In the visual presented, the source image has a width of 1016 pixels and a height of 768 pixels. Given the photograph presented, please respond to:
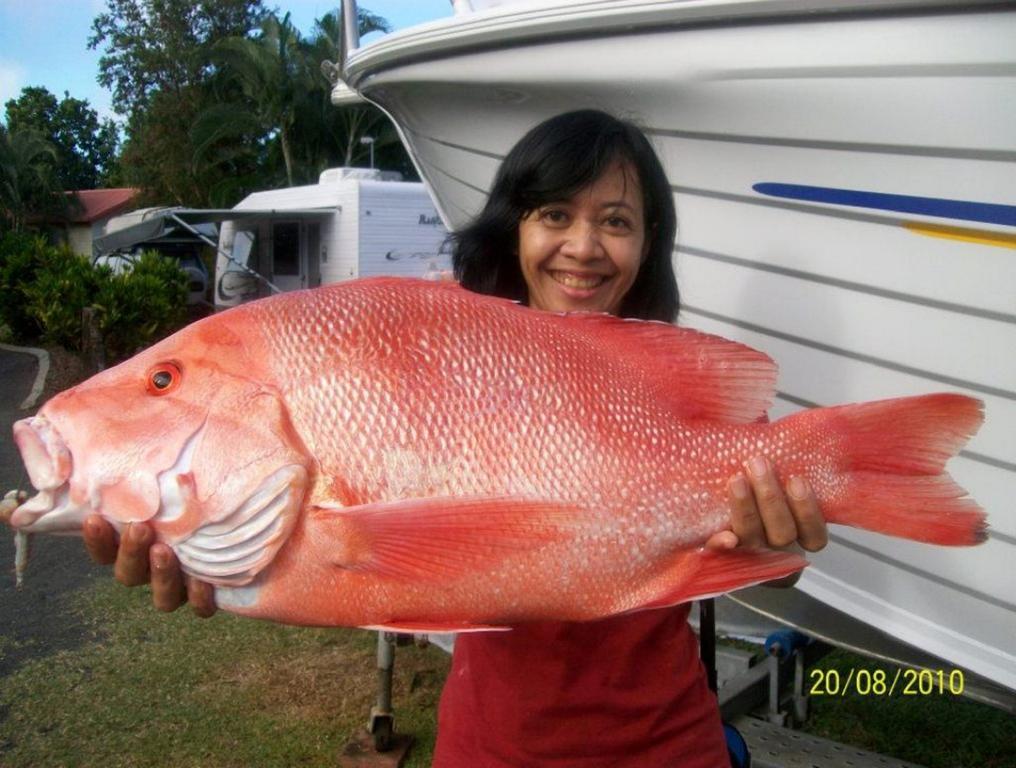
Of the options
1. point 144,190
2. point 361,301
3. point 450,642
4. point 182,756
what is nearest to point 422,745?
point 450,642

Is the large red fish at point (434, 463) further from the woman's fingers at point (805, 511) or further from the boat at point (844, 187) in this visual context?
the boat at point (844, 187)

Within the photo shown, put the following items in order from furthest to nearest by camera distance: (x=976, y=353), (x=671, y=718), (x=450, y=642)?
Result: (x=450, y=642) → (x=976, y=353) → (x=671, y=718)

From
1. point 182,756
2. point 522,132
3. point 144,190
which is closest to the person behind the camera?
point 522,132

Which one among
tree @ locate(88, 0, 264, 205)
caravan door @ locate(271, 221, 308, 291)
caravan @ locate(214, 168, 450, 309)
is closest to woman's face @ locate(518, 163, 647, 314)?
caravan @ locate(214, 168, 450, 309)

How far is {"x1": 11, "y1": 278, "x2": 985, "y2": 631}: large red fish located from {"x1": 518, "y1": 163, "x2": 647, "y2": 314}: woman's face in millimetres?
340

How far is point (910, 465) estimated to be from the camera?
1.35m

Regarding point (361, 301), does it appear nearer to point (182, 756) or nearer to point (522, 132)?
point (522, 132)

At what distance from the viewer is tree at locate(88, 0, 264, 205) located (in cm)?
3069

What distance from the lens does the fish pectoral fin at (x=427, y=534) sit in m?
1.23

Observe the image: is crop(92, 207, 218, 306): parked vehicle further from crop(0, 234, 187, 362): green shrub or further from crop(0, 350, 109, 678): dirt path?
crop(0, 350, 109, 678): dirt path

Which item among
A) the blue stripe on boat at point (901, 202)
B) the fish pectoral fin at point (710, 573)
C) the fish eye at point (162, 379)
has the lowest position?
the fish pectoral fin at point (710, 573)

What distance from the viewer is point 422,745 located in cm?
355

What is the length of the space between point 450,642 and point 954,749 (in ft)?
7.21
